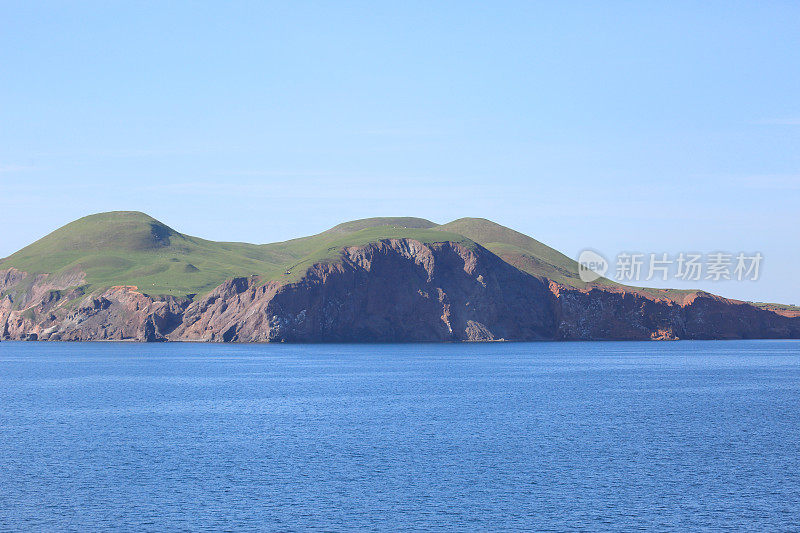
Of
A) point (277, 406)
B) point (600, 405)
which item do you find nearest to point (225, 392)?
point (277, 406)

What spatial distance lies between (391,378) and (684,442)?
67.1 meters

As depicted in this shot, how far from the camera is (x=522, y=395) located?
110750 millimetres

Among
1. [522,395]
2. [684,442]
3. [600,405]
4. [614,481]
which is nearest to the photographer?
[614,481]

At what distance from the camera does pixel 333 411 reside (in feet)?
309

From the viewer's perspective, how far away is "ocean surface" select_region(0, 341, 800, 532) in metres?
49.2

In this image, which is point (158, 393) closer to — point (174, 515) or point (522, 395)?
point (522, 395)

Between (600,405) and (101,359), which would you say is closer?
(600,405)

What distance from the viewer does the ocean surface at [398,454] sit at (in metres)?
49.2

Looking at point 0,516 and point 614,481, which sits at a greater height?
point 614,481

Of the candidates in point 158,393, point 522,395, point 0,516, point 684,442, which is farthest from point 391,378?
point 0,516

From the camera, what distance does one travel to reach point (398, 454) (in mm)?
67438

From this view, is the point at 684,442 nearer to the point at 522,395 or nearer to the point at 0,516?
the point at 522,395

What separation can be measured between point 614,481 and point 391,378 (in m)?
78.9

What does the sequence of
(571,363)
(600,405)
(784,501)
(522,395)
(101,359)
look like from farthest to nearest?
(101,359)
(571,363)
(522,395)
(600,405)
(784,501)
